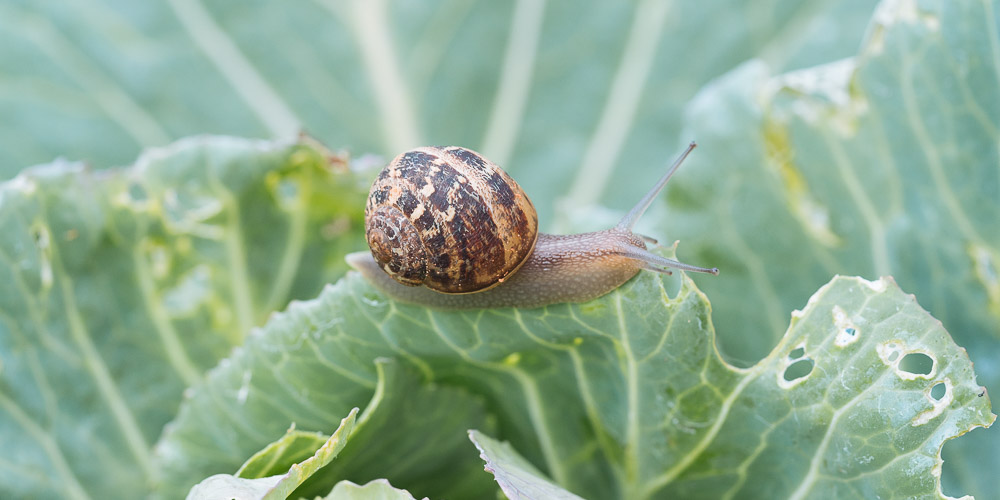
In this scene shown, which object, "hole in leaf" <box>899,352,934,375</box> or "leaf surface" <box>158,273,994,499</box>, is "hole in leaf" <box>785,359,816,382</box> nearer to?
"leaf surface" <box>158,273,994,499</box>

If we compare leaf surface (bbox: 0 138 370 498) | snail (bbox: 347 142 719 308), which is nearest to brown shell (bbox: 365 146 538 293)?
snail (bbox: 347 142 719 308)

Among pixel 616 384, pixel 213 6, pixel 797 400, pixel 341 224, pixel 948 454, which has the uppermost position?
pixel 213 6

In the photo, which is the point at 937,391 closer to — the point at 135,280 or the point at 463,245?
the point at 463,245

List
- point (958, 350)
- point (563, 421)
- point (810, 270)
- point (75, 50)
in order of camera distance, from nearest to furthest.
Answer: point (958, 350) → point (563, 421) → point (810, 270) → point (75, 50)

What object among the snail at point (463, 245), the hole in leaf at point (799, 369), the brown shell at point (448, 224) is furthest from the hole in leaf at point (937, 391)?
the brown shell at point (448, 224)

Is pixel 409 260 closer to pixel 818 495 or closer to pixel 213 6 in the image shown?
pixel 818 495

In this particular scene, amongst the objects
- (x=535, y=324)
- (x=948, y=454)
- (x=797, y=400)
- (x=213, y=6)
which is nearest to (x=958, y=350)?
(x=797, y=400)

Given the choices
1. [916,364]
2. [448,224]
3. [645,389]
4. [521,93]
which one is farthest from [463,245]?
[521,93]

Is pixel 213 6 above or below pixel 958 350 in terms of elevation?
above
